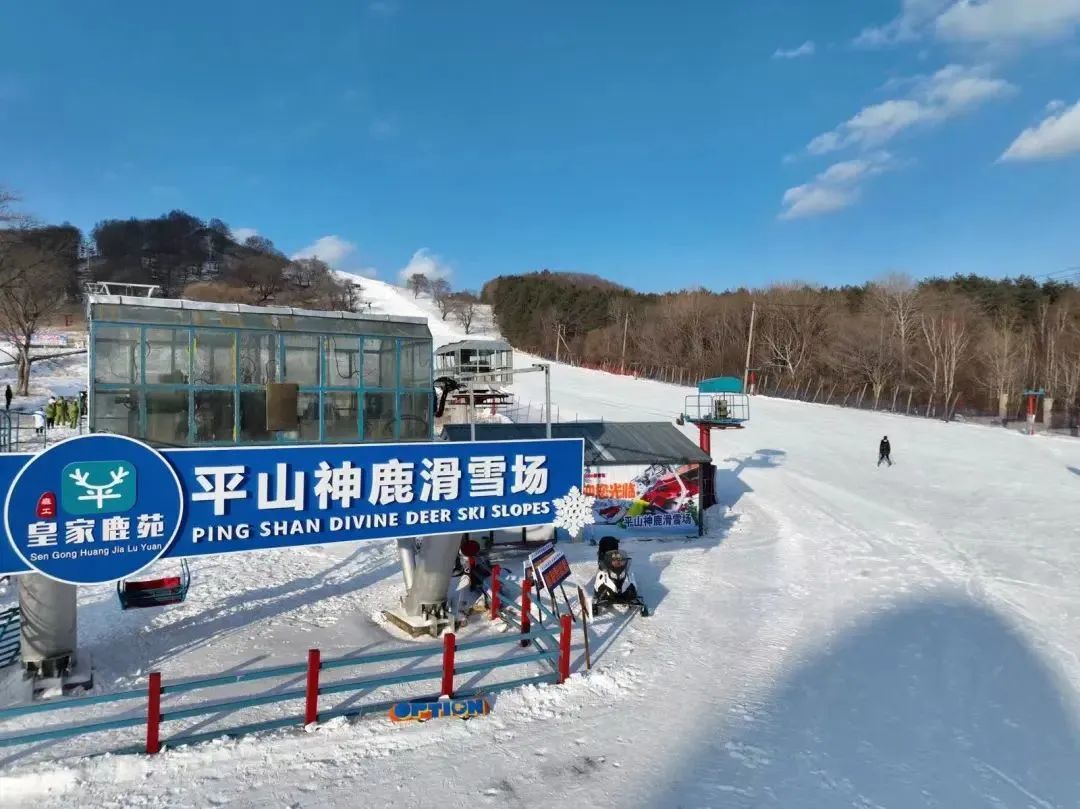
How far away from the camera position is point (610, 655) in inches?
362


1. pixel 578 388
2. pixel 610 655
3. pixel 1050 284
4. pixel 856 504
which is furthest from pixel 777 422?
pixel 1050 284

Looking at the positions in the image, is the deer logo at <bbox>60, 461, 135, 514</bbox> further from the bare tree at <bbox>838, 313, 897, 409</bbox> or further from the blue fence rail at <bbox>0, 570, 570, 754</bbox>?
the bare tree at <bbox>838, 313, 897, 409</bbox>

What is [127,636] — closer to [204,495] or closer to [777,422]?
[204,495]

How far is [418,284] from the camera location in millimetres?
159250

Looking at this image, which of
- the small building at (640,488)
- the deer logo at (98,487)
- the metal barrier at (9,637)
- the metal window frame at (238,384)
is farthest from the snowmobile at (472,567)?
the metal barrier at (9,637)

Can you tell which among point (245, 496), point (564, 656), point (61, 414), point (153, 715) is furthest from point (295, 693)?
point (61, 414)

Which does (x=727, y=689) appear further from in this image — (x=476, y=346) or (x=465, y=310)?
(x=465, y=310)

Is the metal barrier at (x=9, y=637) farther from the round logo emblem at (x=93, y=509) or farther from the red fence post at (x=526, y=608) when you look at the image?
the red fence post at (x=526, y=608)

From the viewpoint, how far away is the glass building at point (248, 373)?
7461 millimetres

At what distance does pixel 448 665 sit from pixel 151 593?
5258 mm

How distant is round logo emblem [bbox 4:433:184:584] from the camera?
19.4 ft

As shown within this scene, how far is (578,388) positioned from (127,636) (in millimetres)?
47344

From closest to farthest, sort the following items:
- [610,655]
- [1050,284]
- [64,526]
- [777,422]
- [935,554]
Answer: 1. [64,526]
2. [610,655]
3. [935,554]
4. [777,422]
5. [1050,284]

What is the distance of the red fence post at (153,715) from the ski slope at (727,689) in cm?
14
